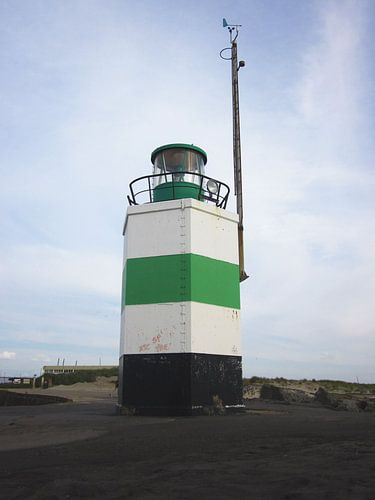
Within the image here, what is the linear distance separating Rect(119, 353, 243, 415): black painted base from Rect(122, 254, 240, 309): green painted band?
1.55 meters

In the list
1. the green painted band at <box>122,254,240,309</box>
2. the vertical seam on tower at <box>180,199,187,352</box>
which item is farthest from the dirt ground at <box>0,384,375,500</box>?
the green painted band at <box>122,254,240,309</box>

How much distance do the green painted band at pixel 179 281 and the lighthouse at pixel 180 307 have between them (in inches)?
1.1

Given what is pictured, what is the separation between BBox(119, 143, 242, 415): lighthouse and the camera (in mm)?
11617

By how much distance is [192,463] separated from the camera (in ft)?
14.5

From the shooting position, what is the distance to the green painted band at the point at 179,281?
12.1 m

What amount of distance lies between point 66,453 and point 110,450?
0.53 meters

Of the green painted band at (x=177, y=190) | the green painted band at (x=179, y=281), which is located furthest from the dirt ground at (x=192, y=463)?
the green painted band at (x=177, y=190)

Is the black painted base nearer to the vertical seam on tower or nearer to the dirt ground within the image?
the vertical seam on tower

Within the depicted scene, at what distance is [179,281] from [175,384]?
2.67 metres

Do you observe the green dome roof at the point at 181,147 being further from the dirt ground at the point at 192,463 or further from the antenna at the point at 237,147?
the dirt ground at the point at 192,463

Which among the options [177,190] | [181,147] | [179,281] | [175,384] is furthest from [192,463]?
[181,147]

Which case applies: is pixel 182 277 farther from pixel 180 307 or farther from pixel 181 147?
pixel 181 147

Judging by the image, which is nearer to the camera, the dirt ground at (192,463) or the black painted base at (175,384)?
the dirt ground at (192,463)

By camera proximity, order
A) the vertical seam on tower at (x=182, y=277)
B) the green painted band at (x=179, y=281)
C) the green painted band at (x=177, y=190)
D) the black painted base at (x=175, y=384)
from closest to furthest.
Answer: the black painted base at (x=175, y=384) < the vertical seam on tower at (x=182, y=277) < the green painted band at (x=179, y=281) < the green painted band at (x=177, y=190)
